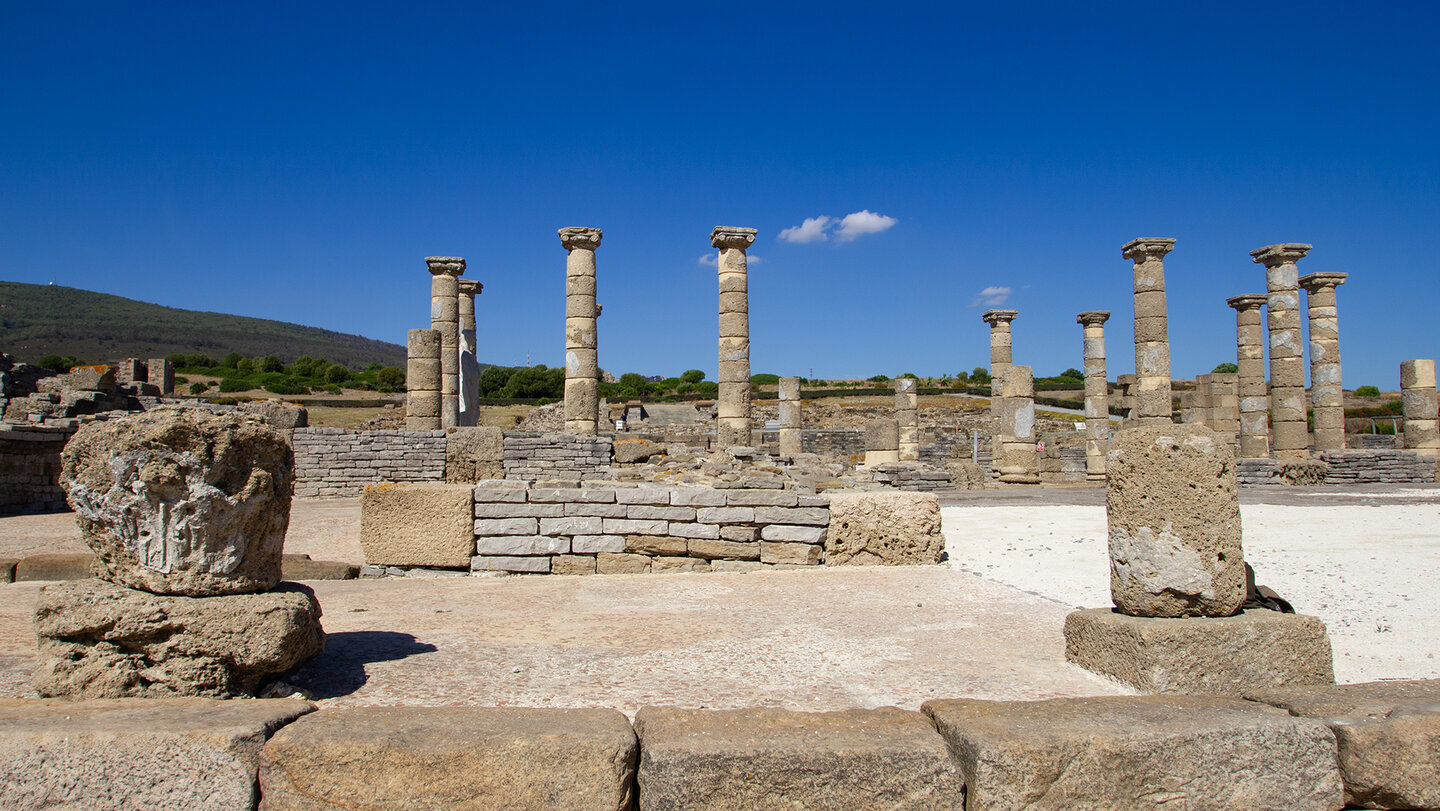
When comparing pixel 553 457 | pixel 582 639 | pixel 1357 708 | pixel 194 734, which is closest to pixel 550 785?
pixel 194 734

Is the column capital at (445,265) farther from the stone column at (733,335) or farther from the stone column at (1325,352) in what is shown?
the stone column at (1325,352)

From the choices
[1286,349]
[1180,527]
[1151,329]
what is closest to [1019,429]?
[1151,329]

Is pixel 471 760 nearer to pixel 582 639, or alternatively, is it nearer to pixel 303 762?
pixel 303 762

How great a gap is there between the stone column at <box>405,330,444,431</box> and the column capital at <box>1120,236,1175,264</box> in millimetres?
17894

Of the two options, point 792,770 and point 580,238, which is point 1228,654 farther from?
point 580,238

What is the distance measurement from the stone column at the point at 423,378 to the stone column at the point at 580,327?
126 inches

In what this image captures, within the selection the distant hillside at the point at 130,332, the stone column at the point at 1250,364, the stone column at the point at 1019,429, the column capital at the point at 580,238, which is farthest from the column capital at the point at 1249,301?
the distant hillside at the point at 130,332

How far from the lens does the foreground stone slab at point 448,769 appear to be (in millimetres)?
2924

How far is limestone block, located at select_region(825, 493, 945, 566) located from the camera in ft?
26.9

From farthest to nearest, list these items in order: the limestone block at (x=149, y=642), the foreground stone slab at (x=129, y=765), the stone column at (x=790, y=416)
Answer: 1. the stone column at (x=790, y=416)
2. the limestone block at (x=149, y=642)
3. the foreground stone slab at (x=129, y=765)

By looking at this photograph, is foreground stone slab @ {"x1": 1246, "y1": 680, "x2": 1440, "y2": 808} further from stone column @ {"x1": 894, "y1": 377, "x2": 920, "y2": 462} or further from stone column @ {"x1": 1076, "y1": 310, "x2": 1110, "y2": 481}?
stone column @ {"x1": 1076, "y1": 310, "x2": 1110, "y2": 481}

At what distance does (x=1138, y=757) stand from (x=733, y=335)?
52.0 feet

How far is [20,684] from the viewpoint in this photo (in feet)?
12.6

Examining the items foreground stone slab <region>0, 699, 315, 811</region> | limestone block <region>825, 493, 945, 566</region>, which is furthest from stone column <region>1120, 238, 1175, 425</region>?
foreground stone slab <region>0, 699, 315, 811</region>
